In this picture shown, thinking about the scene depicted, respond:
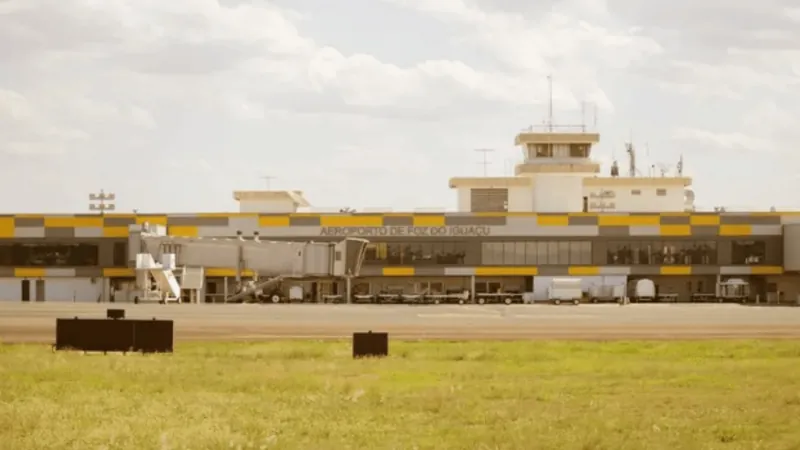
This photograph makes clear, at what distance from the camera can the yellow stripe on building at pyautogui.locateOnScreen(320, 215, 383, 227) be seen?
118938 mm

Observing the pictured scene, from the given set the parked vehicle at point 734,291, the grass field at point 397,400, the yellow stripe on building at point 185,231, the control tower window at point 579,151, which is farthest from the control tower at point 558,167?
the grass field at point 397,400

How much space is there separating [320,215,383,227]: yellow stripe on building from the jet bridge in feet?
81.5

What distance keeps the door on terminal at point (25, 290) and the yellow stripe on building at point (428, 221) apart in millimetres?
36085

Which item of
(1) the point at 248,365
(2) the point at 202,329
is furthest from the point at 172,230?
(1) the point at 248,365

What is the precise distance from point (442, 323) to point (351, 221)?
5133 centimetres

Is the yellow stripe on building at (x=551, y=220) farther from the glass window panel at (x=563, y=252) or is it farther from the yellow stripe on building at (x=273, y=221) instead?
the yellow stripe on building at (x=273, y=221)

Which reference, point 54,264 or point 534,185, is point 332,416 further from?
point 534,185

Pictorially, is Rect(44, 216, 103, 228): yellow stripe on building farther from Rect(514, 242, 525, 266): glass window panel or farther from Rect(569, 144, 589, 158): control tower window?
Rect(569, 144, 589, 158): control tower window

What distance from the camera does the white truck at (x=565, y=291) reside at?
112 m

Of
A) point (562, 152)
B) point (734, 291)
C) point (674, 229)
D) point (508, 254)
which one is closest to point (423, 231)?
point (508, 254)

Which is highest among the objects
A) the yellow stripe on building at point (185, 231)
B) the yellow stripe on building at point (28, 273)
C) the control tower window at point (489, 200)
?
the control tower window at point (489, 200)

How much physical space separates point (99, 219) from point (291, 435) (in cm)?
9810

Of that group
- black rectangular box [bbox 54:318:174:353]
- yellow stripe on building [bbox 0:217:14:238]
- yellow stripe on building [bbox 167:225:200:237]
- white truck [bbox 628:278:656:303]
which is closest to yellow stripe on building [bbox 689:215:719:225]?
white truck [bbox 628:278:656:303]

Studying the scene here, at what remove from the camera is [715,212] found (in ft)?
403
